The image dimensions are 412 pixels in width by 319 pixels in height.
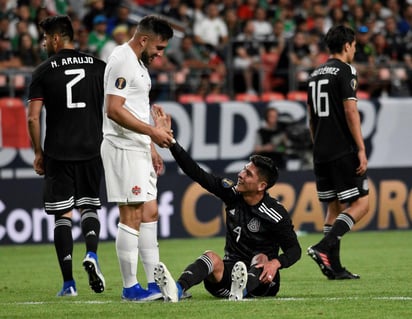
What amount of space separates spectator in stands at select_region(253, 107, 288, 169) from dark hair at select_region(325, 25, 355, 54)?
7.94 metres

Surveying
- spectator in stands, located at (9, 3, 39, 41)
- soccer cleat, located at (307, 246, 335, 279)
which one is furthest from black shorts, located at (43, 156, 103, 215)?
spectator in stands, located at (9, 3, 39, 41)

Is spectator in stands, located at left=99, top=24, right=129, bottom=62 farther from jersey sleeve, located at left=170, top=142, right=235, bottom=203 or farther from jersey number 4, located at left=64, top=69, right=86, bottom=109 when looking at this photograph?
jersey sleeve, located at left=170, top=142, right=235, bottom=203

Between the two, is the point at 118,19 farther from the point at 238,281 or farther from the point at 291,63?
the point at 238,281

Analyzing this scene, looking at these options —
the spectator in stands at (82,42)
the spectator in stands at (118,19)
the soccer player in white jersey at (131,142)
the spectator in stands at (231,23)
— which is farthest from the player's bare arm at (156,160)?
the spectator in stands at (231,23)

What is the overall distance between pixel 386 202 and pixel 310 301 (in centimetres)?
940

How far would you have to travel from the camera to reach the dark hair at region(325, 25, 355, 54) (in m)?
10.4

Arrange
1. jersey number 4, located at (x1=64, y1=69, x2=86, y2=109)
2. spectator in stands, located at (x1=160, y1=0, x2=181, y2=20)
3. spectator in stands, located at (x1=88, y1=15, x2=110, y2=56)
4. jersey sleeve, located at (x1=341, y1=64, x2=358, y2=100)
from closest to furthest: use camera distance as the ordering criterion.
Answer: jersey number 4, located at (x1=64, y1=69, x2=86, y2=109), jersey sleeve, located at (x1=341, y1=64, x2=358, y2=100), spectator in stands, located at (x1=88, y1=15, x2=110, y2=56), spectator in stands, located at (x1=160, y1=0, x2=181, y2=20)

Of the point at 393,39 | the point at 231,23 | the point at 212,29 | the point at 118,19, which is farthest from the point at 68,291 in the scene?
the point at 393,39

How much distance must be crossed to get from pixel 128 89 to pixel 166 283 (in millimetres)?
1483

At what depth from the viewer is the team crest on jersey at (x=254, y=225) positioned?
843 cm

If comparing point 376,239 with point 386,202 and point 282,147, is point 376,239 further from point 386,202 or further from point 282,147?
point 282,147

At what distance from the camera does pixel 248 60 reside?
19688 millimetres

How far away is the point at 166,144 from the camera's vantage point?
26.4 feet

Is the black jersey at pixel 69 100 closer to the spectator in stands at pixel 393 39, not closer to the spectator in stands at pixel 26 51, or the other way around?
the spectator in stands at pixel 26 51
